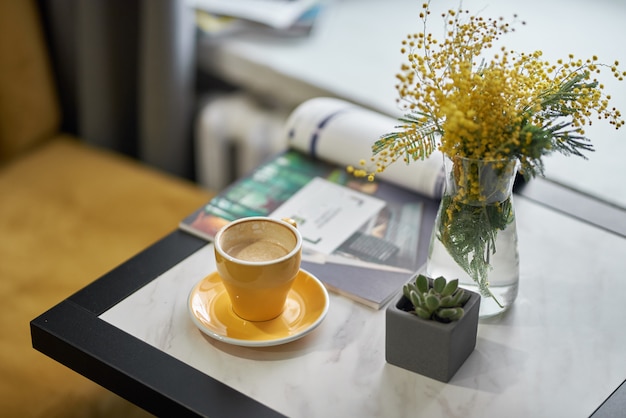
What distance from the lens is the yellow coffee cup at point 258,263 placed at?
0.96 metres

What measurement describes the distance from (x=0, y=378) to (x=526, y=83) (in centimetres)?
90

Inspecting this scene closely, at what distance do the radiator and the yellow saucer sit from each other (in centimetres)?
74

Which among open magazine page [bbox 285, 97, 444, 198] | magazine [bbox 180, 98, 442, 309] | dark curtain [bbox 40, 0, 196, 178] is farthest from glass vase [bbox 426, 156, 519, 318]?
dark curtain [bbox 40, 0, 196, 178]

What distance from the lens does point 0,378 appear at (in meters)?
1.29

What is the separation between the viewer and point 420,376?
3.12ft

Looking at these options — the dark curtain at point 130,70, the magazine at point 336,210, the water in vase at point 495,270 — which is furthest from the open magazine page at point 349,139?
the dark curtain at point 130,70

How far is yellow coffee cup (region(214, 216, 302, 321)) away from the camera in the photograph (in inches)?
37.7

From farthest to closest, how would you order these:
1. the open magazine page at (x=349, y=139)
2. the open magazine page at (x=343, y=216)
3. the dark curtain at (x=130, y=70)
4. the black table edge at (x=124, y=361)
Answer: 1. the dark curtain at (x=130, y=70)
2. the open magazine page at (x=349, y=139)
3. the open magazine page at (x=343, y=216)
4. the black table edge at (x=124, y=361)

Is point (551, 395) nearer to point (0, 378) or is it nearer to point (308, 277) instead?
point (308, 277)

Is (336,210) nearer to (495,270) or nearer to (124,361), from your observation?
(495,270)

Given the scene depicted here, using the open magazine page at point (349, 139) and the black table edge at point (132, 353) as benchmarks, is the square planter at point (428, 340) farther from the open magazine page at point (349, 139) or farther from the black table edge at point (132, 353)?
the open magazine page at point (349, 139)

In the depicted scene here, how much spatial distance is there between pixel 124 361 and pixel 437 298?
0.36m

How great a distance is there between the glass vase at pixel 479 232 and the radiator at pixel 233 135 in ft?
2.72

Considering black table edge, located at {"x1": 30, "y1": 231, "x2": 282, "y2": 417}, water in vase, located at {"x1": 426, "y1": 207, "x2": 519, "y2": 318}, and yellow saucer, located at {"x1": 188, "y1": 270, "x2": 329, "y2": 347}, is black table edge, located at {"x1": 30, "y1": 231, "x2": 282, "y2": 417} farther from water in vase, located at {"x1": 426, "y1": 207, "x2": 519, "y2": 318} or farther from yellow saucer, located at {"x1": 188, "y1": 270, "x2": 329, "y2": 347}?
water in vase, located at {"x1": 426, "y1": 207, "x2": 519, "y2": 318}
